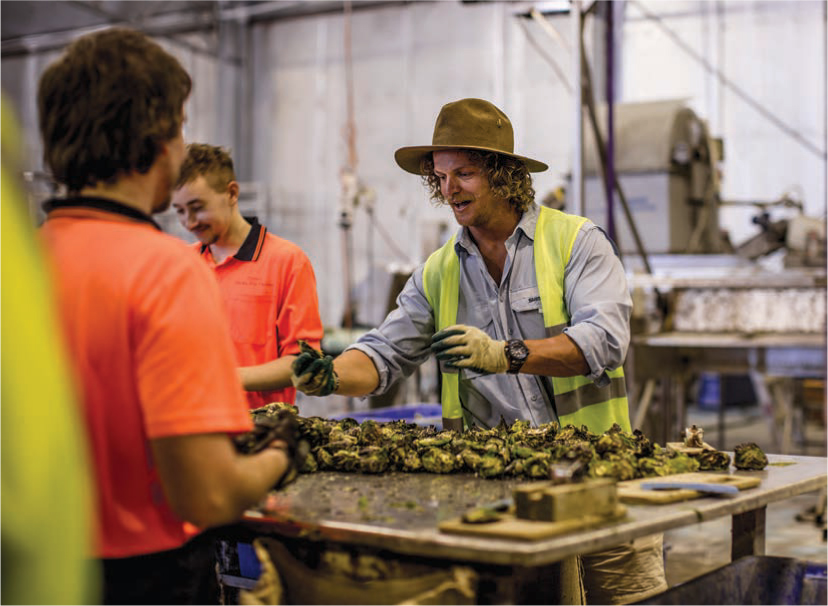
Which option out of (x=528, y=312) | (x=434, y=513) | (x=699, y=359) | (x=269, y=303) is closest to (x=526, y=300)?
(x=528, y=312)

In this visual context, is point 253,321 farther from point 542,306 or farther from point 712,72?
point 712,72

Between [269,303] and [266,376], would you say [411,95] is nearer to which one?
[269,303]

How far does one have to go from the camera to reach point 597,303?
7.79ft

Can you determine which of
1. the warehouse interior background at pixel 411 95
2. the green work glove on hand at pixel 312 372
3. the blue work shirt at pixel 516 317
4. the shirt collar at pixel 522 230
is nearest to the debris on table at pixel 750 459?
the blue work shirt at pixel 516 317

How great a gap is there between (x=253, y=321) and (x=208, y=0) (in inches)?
397

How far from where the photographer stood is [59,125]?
1.30 meters

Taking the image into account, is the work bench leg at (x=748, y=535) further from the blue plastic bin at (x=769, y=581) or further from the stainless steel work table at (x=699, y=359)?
the stainless steel work table at (x=699, y=359)

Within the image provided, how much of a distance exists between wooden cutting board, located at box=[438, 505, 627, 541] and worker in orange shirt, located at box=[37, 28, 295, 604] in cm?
29

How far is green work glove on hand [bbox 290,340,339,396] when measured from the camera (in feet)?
7.40

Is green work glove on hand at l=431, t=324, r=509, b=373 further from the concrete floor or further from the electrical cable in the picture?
the electrical cable

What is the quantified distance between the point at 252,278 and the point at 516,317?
30.4 inches

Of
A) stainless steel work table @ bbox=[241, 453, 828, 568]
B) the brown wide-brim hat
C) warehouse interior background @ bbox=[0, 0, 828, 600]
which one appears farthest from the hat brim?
warehouse interior background @ bbox=[0, 0, 828, 600]

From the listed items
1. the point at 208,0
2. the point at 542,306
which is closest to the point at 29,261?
the point at 542,306

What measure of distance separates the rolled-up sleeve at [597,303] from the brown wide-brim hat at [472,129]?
31cm
